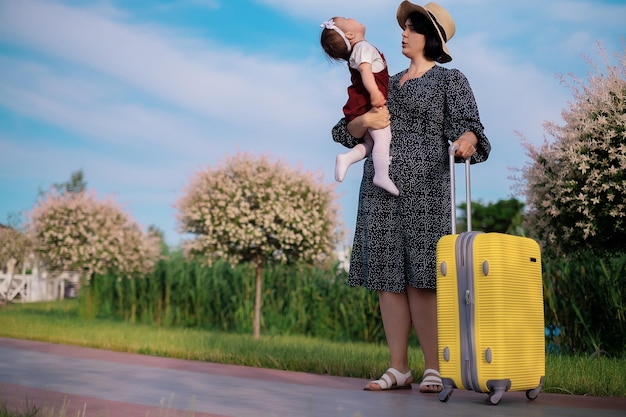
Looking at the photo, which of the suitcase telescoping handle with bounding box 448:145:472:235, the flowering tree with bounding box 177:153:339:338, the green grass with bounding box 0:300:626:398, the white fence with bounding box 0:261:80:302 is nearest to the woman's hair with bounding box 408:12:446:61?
the suitcase telescoping handle with bounding box 448:145:472:235

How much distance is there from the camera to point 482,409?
134 inches

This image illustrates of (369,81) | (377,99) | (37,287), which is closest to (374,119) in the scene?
(377,99)

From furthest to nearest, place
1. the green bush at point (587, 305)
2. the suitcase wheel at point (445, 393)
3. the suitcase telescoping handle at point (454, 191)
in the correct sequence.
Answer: the green bush at point (587, 305) < the suitcase telescoping handle at point (454, 191) < the suitcase wheel at point (445, 393)

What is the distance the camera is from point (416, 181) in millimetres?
4176

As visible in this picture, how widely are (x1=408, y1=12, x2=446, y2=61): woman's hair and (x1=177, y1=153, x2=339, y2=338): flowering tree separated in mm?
6119

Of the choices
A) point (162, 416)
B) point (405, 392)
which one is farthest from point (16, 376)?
point (405, 392)

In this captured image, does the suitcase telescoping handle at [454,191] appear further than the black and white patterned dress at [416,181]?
No

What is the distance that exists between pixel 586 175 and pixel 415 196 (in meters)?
2.81

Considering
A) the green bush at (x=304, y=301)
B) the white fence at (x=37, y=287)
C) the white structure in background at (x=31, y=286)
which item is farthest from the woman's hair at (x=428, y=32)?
the white fence at (x=37, y=287)

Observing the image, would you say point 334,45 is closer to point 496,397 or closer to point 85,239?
point 496,397

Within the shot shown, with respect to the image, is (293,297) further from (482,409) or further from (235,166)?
(482,409)

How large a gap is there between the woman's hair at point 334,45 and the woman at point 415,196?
36 centimetres

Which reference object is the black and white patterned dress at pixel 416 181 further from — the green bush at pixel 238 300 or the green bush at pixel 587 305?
the green bush at pixel 238 300

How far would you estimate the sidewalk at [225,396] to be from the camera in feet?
11.0
